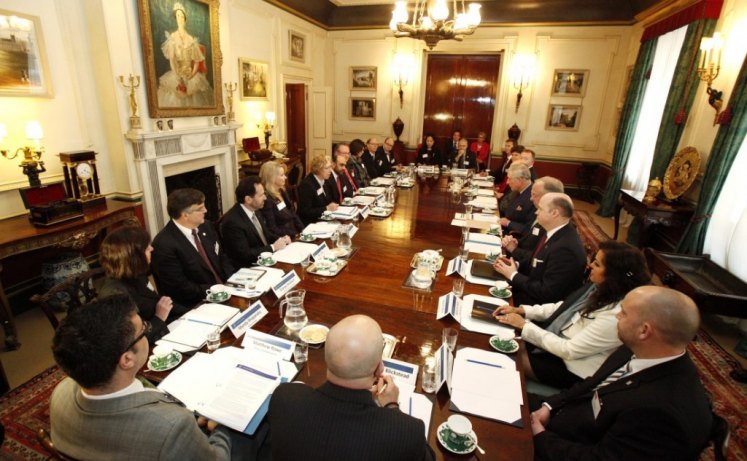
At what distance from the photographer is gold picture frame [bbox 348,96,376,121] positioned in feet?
→ 31.6

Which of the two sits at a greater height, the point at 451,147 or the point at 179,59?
the point at 179,59

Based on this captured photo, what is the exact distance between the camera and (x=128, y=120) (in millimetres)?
4480

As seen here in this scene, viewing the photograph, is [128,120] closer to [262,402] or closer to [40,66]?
[40,66]

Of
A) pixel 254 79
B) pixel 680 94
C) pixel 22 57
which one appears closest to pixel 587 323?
pixel 680 94

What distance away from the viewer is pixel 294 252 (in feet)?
9.79

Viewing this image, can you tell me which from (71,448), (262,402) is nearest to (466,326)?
(262,402)

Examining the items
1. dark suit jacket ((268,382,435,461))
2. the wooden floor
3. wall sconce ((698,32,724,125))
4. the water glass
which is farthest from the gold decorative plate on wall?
dark suit jacket ((268,382,435,461))

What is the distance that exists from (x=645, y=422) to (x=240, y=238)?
114 inches

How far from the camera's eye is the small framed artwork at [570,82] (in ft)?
26.9

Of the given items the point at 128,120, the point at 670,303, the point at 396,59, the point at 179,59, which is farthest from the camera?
the point at 396,59

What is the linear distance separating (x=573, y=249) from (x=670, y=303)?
3.74ft

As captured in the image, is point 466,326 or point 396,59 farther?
point 396,59

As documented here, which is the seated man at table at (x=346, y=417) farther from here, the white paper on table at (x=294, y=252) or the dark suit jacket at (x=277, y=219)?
the dark suit jacket at (x=277, y=219)

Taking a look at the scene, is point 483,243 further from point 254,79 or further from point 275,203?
point 254,79
